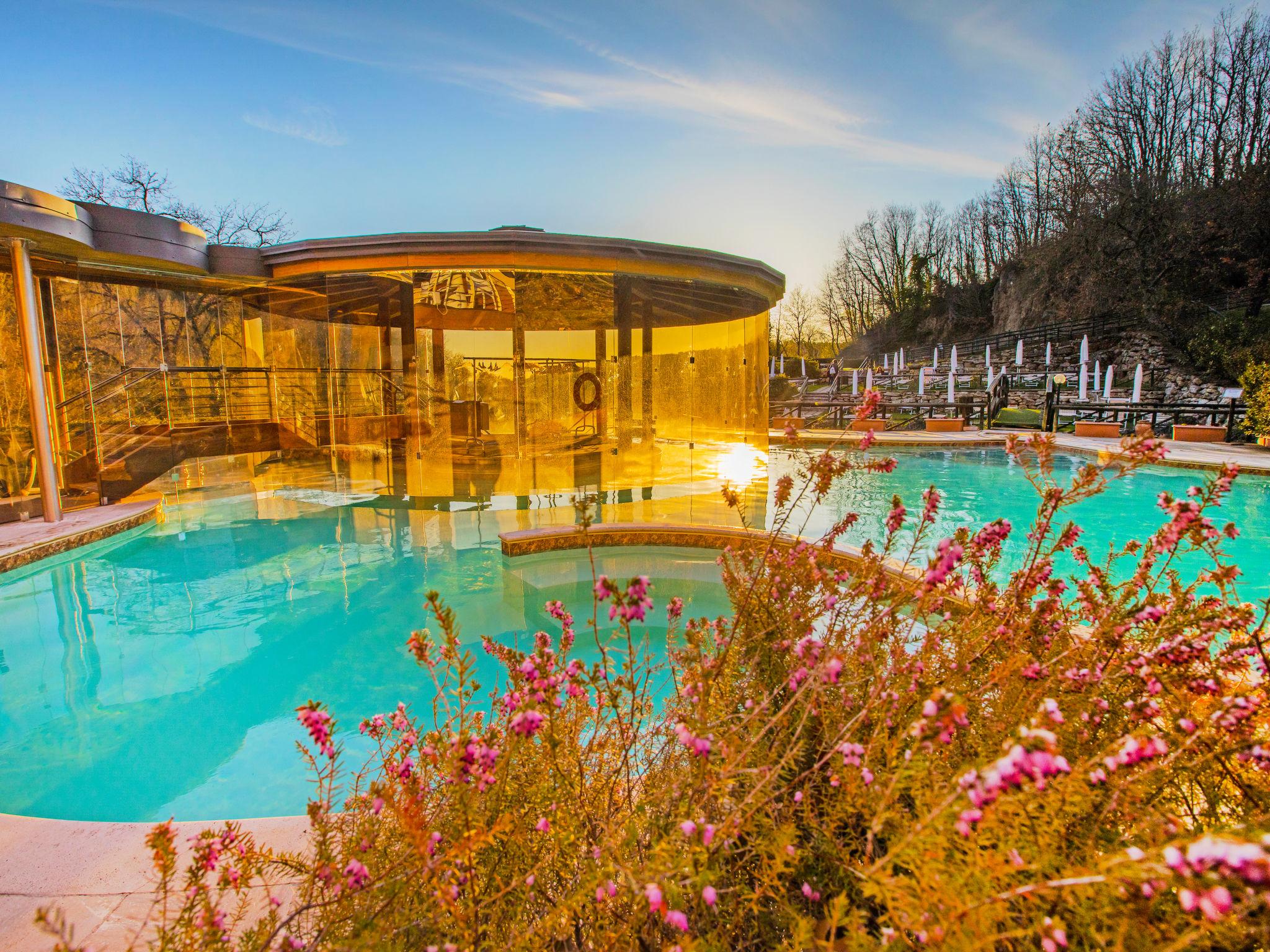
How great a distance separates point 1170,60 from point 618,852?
4455 cm

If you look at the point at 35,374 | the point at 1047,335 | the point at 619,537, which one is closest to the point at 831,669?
the point at 619,537

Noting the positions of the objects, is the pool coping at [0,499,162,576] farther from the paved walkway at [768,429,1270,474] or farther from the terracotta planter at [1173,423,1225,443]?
Answer: the terracotta planter at [1173,423,1225,443]

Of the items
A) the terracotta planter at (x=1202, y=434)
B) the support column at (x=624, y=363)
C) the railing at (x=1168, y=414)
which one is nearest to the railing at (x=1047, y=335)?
the railing at (x=1168, y=414)

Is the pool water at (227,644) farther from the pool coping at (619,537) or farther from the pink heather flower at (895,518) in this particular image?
the pink heather flower at (895,518)

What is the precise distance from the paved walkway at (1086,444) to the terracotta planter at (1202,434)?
28cm

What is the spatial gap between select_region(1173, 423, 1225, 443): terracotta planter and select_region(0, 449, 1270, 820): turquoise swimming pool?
7748 millimetres

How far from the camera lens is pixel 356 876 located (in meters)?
1.13

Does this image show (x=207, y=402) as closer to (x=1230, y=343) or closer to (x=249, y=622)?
(x=249, y=622)

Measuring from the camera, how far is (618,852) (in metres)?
1.14

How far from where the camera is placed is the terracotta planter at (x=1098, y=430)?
16.5 meters

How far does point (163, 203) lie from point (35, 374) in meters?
18.2

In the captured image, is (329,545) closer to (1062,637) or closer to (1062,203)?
(1062,637)

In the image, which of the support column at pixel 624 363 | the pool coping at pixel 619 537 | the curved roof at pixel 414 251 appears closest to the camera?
the pool coping at pixel 619 537

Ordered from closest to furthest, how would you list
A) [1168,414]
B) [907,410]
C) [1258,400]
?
[1258,400] → [1168,414] → [907,410]
